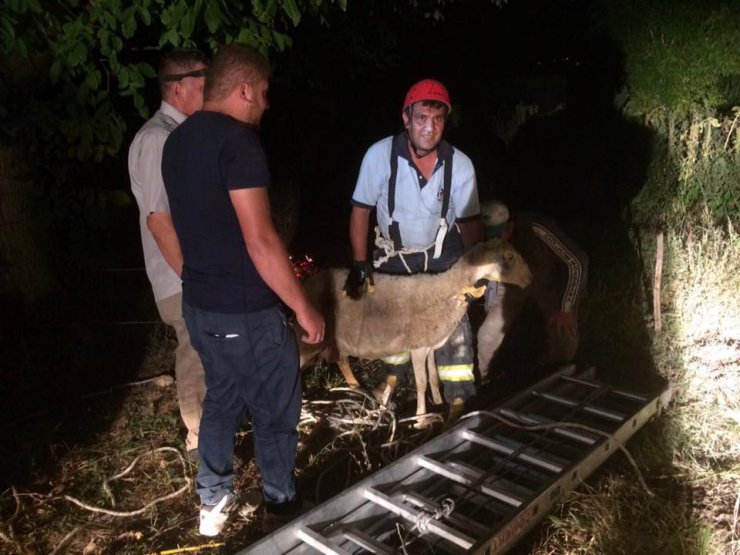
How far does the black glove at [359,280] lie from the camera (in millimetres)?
4668

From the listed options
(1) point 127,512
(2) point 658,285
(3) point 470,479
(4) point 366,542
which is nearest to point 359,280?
(3) point 470,479

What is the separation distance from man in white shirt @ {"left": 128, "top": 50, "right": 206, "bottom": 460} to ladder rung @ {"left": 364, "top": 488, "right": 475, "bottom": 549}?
1.38 m

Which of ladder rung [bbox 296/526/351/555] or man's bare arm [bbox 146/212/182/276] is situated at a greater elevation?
man's bare arm [bbox 146/212/182/276]

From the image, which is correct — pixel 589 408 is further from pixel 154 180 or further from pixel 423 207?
pixel 154 180

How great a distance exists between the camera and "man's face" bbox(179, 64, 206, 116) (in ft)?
12.2

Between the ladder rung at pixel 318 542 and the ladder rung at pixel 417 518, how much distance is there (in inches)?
17.6

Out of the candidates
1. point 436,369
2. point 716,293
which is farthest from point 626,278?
point 436,369

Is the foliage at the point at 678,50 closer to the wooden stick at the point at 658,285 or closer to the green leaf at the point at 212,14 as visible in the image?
the wooden stick at the point at 658,285

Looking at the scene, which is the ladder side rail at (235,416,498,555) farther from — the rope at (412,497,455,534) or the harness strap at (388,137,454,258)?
the harness strap at (388,137,454,258)

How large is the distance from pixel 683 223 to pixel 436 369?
16.9 feet

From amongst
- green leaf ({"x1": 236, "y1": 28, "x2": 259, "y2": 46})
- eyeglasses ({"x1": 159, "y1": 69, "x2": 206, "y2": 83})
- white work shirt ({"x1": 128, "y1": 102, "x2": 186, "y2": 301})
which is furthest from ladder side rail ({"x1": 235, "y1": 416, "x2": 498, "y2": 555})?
green leaf ({"x1": 236, "y1": 28, "x2": 259, "y2": 46})

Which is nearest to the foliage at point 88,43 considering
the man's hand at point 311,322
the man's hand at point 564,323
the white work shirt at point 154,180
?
the white work shirt at point 154,180

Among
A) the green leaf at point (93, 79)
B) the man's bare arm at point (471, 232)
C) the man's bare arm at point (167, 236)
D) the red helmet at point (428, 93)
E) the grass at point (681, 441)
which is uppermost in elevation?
the green leaf at point (93, 79)

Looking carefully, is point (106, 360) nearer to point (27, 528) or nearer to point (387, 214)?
point (27, 528)
